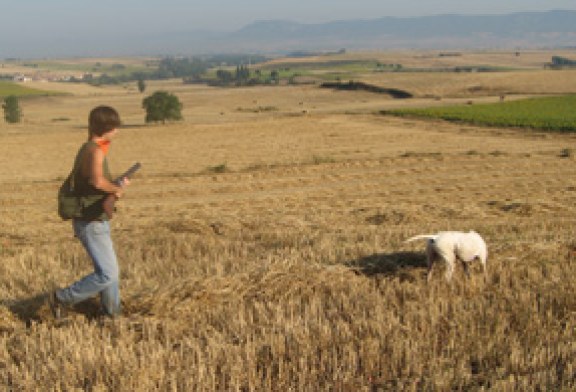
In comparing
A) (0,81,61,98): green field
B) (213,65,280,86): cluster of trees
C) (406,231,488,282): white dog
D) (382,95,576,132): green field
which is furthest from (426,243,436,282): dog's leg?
(213,65,280,86): cluster of trees

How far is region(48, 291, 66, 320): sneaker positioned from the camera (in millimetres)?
6089

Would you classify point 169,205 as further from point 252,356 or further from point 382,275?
point 252,356

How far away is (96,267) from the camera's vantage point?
5.94m

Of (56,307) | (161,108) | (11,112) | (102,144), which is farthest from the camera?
(11,112)

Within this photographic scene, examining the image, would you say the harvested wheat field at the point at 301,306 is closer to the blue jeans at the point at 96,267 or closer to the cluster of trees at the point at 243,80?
the blue jeans at the point at 96,267

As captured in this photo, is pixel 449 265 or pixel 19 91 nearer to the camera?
pixel 449 265

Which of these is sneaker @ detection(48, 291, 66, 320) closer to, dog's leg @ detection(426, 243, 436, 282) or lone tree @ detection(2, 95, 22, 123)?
dog's leg @ detection(426, 243, 436, 282)

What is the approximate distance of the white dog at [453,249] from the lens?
679cm

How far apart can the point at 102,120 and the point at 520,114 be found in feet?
137

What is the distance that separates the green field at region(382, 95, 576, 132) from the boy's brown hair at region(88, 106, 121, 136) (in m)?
33.9

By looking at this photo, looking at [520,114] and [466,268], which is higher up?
[520,114]

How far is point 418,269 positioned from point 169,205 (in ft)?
39.3

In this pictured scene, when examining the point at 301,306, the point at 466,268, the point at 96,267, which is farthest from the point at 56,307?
the point at 466,268

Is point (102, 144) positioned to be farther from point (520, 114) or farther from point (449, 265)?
point (520, 114)
